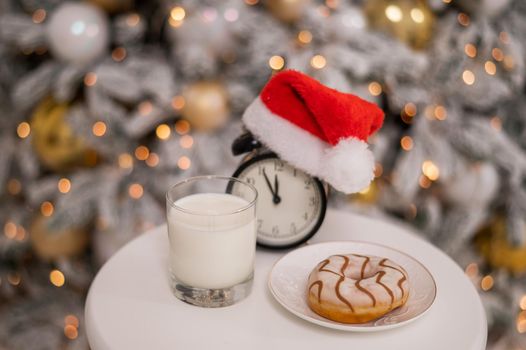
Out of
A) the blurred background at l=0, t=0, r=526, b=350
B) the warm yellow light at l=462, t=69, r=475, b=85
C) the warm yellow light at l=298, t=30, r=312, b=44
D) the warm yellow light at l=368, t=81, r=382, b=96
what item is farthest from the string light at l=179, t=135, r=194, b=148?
the warm yellow light at l=462, t=69, r=475, b=85

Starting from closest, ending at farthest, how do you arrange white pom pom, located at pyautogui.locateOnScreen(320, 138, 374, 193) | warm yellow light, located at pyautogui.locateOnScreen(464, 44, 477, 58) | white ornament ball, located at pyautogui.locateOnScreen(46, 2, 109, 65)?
white pom pom, located at pyautogui.locateOnScreen(320, 138, 374, 193) < white ornament ball, located at pyautogui.locateOnScreen(46, 2, 109, 65) < warm yellow light, located at pyautogui.locateOnScreen(464, 44, 477, 58)

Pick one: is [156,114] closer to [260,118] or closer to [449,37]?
[260,118]

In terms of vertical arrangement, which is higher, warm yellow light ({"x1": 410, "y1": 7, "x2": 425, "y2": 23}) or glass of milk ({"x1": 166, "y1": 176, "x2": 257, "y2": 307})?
warm yellow light ({"x1": 410, "y1": 7, "x2": 425, "y2": 23})

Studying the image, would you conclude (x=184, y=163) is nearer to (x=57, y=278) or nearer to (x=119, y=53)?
(x=119, y=53)

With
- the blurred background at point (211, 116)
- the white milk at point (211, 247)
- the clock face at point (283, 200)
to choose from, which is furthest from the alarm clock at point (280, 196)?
the blurred background at point (211, 116)

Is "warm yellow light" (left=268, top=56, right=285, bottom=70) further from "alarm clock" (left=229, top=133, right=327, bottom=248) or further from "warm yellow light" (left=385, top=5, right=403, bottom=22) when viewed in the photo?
"alarm clock" (left=229, top=133, right=327, bottom=248)

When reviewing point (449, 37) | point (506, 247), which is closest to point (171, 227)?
point (449, 37)

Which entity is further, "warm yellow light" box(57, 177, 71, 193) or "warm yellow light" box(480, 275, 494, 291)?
"warm yellow light" box(480, 275, 494, 291)

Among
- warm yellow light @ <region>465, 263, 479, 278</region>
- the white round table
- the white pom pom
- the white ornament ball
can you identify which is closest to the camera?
the white round table
